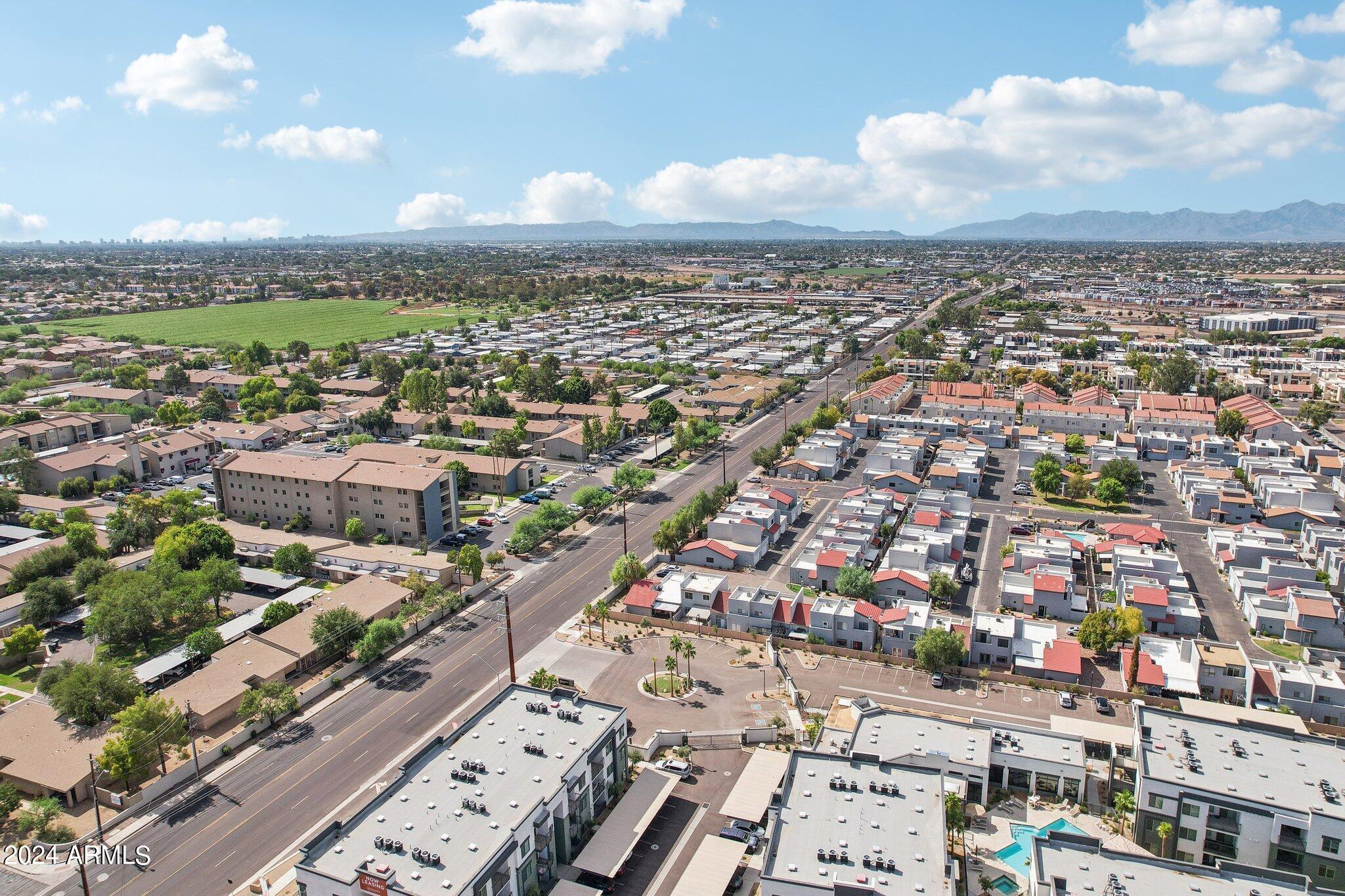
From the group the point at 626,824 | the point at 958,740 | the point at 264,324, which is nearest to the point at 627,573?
the point at 626,824

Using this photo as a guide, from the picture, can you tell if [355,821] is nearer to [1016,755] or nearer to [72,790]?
[72,790]

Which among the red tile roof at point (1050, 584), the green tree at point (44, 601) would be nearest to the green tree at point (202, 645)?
→ the green tree at point (44, 601)

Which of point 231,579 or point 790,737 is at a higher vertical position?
point 231,579

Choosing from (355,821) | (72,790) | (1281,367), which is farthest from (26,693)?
(1281,367)

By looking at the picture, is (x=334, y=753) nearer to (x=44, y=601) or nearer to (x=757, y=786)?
(x=757, y=786)

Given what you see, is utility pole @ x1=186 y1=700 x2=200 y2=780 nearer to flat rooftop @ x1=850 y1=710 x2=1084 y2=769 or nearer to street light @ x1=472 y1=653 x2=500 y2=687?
street light @ x1=472 y1=653 x2=500 y2=687

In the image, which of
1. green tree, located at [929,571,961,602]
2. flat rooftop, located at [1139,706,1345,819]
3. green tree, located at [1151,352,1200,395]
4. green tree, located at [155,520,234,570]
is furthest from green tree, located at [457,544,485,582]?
green tree, located at [1151,352,1200,395]
